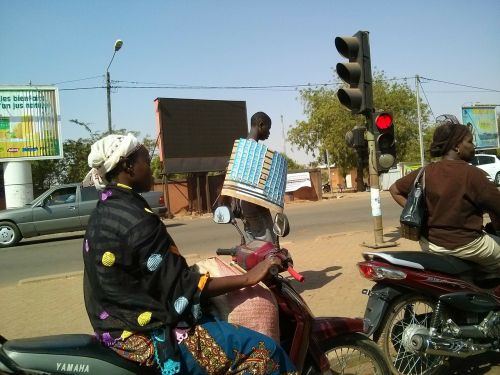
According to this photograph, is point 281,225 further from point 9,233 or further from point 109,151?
point 9,233

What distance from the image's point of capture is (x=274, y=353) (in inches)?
86.0

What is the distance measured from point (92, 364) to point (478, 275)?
9.24 feet

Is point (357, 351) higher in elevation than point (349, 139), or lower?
lower

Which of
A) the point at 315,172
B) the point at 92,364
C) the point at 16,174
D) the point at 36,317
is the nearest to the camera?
the point at 92,364

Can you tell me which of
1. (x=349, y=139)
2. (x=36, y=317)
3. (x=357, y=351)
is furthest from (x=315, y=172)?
(x=357, y=351)

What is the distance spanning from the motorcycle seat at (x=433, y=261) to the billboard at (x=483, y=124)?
1424 inches

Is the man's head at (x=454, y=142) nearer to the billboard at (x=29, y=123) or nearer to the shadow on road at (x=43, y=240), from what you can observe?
the shadow on road at (x=43, y=240)

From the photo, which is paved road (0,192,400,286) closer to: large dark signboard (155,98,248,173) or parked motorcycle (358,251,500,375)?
large dark signboard (155,98,248,173)

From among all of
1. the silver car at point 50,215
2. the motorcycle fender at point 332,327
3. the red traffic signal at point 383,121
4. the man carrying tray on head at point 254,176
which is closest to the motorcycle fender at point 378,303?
the motorcycle fender at point 332,327

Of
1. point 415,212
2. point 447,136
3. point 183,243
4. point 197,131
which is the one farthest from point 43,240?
point 447,136

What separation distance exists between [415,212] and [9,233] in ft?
45.5

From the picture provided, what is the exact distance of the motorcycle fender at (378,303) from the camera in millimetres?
3316

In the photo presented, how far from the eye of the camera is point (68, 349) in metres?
1.90

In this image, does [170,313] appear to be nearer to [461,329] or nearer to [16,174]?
[461,329]
